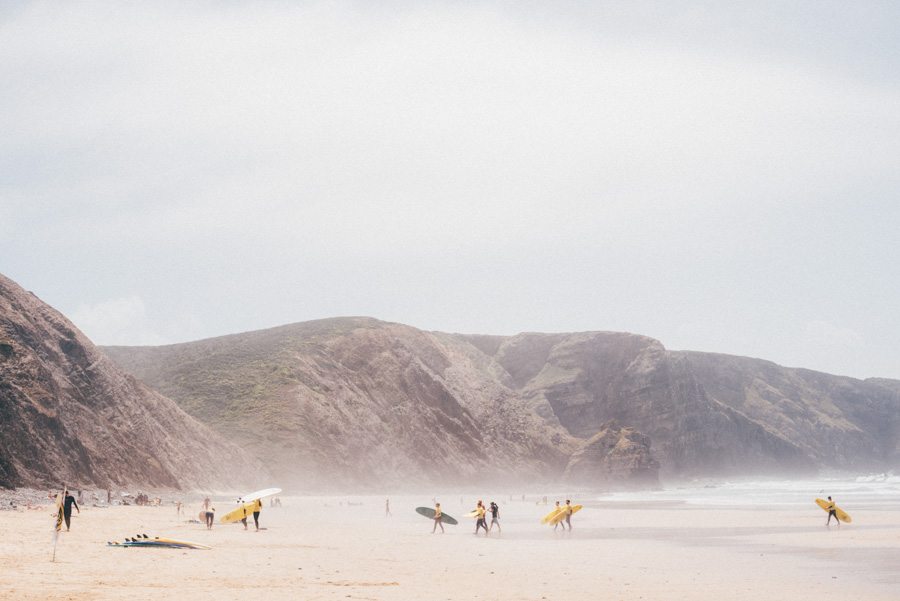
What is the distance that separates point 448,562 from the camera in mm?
20984

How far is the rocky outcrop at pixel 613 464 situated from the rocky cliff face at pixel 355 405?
4091mm

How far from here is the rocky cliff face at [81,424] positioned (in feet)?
156

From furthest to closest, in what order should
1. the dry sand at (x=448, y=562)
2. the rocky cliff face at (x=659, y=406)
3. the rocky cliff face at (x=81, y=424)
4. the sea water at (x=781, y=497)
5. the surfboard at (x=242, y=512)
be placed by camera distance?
the rocky cliff face at (x=659, y=406) < the sea water at (x=781, y=497) < the rocky cliff face at (x=81, y=424) < the surfboard at (x=242, y=512) < the dry sand at (x=448, y=562)

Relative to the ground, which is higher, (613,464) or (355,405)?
(355,405)

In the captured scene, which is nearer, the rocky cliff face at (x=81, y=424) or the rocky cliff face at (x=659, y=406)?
the rocky cliff face at (x=81, y=424)

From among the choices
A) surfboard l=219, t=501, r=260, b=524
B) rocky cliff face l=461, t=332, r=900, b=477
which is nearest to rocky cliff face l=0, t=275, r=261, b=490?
surfboard l=219, t=501, r=260, b=524

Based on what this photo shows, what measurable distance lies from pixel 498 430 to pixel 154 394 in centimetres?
5947

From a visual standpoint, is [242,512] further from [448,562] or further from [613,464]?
[613,464]

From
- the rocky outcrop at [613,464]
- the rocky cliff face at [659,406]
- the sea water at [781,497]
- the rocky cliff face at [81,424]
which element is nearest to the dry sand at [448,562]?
the rocky cliff face at [81,424]

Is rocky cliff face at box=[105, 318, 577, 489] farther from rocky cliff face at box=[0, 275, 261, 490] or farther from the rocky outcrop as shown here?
rocky cliff face at box=[0, 275, 261, 490]

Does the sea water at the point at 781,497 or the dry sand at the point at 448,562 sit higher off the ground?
the dry sand at the point at 448,562

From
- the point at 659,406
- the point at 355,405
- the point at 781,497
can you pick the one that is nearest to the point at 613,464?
the point at 355,405

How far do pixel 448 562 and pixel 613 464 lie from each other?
95727mm

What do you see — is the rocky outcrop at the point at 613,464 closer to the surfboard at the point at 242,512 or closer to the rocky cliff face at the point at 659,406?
the rocky cliff face at the point at 659,406
